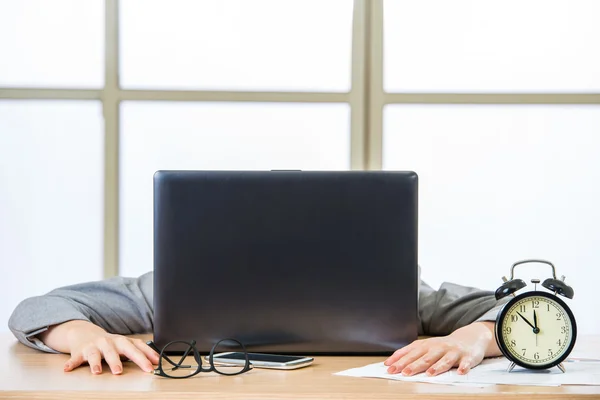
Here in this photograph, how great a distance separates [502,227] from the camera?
325 centimetres

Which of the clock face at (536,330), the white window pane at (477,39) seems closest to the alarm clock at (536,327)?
the clock face at (536,330)

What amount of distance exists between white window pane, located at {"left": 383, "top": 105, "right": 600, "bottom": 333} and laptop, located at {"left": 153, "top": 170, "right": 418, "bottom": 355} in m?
1.97

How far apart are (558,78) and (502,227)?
27.6 inches

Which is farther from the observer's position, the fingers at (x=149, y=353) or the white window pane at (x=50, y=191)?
the white window pane at (x=50, y=191)

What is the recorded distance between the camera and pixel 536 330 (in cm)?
122

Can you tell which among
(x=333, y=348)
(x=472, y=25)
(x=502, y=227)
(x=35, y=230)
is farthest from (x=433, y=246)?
(x=333, y=348)

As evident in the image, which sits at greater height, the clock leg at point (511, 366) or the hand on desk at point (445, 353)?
the hand on desk at point (445, 353)

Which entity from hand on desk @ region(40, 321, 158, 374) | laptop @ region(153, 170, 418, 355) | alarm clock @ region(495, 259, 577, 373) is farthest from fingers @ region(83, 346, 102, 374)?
alarm clock @ region(495, 259, 577, 373)

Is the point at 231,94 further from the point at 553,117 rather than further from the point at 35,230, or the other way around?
the point at 553,117

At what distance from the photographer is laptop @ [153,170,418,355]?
1.25 meters

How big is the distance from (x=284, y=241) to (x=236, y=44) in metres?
2.09

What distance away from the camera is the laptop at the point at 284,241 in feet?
4.10

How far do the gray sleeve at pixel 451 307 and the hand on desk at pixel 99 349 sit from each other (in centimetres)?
67

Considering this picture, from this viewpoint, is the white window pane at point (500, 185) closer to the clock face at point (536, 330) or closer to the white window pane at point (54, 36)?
the white window pane at point (54, 36)
